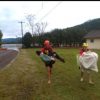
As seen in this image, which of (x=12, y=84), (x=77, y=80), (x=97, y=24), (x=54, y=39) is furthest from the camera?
(x=97, y=24)

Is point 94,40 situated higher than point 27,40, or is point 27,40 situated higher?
point 94,40

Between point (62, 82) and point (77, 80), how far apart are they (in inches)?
32.7

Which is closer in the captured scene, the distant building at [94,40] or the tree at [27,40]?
the distant building at [94,40]

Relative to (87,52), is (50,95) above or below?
below

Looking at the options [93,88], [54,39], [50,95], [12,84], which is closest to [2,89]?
[12,84]

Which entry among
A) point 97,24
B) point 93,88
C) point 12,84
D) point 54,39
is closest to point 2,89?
point 12,84

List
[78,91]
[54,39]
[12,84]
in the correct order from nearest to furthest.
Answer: [78,91]
[12,84]
[54,39]

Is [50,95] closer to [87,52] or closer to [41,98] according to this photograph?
[41,98]

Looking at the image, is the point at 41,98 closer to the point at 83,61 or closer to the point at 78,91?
the point at 78,91

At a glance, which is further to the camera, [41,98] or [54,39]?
[54,39]

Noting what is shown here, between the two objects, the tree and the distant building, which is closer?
the distant building

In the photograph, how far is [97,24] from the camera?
154750 millimetres

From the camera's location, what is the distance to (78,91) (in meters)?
11.4

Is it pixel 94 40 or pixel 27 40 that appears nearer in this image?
pixel 94 40
